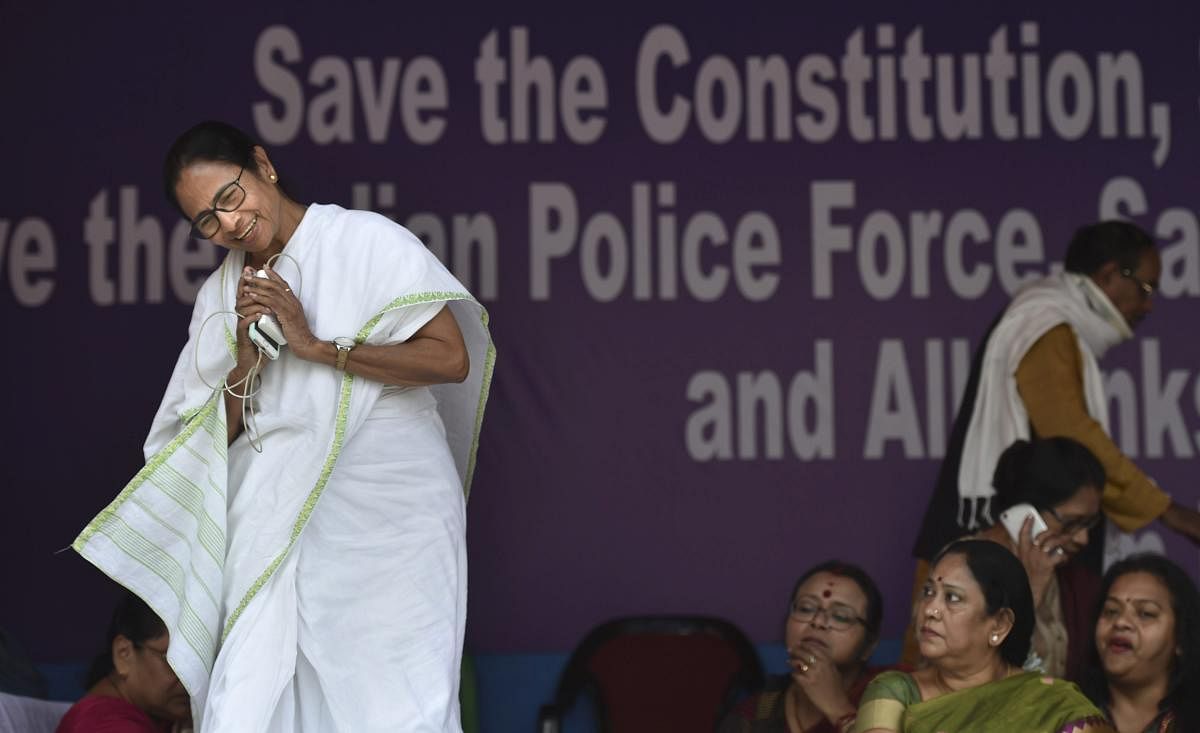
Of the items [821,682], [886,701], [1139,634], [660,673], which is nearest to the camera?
[886,701]

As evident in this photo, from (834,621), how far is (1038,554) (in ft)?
1.73

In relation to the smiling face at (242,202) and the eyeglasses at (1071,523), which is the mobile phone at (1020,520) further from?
the smiling face at (242,202)

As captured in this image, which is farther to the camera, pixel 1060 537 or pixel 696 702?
pixel 696 702

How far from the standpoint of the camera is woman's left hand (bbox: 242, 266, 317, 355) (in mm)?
3689

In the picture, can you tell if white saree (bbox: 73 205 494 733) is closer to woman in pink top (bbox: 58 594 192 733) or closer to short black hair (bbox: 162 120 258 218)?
short black hair (bbox: 162 120 258 218)

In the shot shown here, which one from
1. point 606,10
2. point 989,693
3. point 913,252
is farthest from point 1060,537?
point 606,10

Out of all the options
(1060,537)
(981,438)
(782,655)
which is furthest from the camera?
(782,655)

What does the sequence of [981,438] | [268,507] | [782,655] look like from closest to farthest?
[268,507] → [981,438] → [782,655]

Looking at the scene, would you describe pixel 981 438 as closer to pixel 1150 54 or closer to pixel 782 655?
pixel 782 655

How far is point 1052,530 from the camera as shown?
478cm

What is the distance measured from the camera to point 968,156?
19.5 ft

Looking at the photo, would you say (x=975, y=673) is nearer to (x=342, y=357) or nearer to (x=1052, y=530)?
(x=1052, y=530)

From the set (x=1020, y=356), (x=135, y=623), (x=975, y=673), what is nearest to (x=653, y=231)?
(x=1020, y=356)

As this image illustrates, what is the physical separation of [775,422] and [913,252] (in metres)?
0.66
